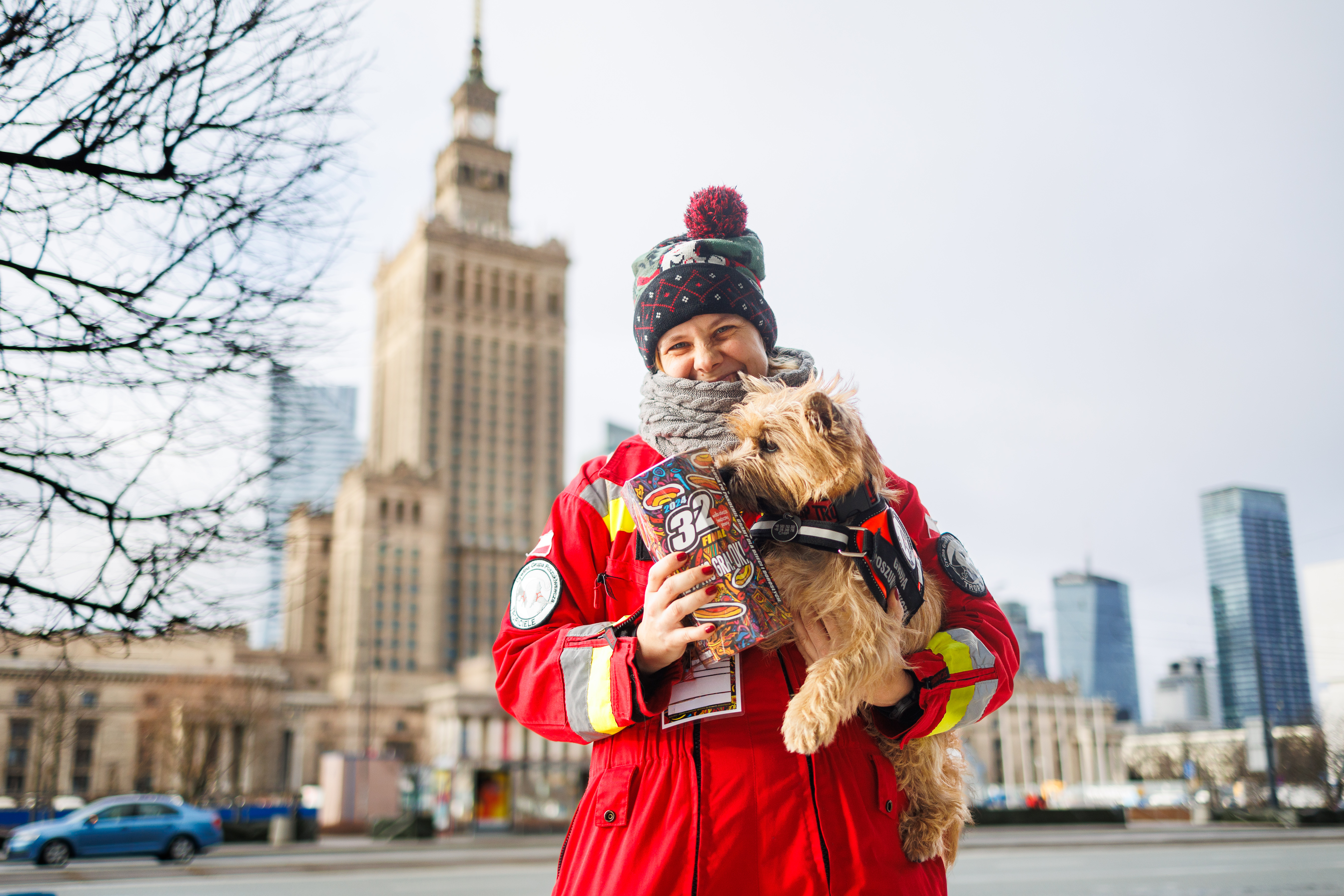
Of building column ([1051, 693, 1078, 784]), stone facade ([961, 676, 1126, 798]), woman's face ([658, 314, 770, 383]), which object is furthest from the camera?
building column ([1051, 693, 1078, 784])

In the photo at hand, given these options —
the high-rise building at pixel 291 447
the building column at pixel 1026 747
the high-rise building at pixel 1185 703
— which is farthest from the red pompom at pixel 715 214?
the building column at pixel 1026 747

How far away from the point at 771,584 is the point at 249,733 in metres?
56.0

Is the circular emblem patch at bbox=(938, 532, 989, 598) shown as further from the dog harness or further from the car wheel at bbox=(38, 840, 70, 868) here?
the car wheel at bbox=(38, 840, 70, 868)

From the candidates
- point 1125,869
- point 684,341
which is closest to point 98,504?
point 684,341

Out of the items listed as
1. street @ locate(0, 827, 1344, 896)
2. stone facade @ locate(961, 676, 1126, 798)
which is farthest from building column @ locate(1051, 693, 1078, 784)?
street @ locate(0, 827, 1344, 896)

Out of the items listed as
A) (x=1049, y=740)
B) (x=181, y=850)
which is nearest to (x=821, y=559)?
(x=181, y=850)

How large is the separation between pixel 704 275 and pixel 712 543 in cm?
78

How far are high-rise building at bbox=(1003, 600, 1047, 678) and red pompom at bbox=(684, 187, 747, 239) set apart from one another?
1.11 meters

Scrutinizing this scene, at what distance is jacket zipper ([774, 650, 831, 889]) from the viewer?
180cm

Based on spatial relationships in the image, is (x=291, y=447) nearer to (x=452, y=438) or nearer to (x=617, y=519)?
(x=617, y=519)

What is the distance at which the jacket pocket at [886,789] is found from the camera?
76.9 inches

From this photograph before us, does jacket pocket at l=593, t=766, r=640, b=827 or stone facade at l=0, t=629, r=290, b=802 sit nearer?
jacket pocket at l=593, t=766, r=640, b=827

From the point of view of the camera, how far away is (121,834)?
18219mm

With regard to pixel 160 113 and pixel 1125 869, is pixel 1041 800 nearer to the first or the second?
pixel 1125 869
